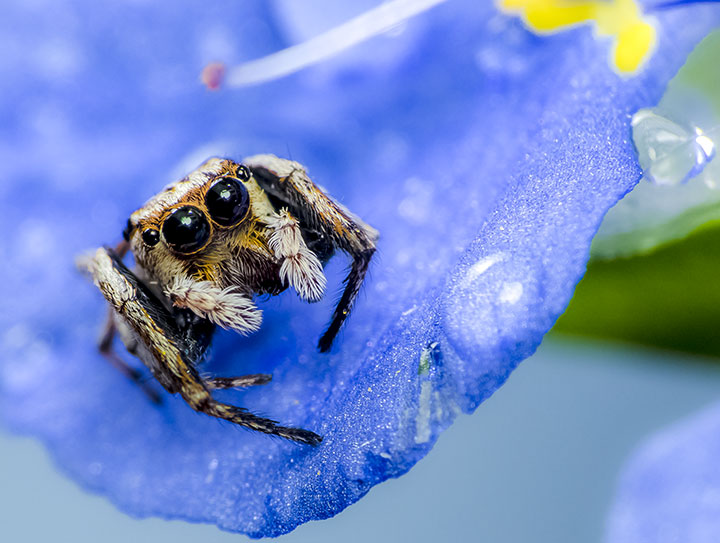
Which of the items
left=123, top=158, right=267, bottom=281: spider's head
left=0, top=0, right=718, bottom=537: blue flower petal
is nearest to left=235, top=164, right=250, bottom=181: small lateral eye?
left=123, top=158, right=267, bottom=281: spider's head

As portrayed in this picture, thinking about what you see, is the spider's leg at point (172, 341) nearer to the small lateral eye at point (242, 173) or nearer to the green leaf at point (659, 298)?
the small lateral eye at point (242, 173)

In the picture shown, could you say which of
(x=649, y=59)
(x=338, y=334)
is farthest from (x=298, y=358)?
(x=649, y=59)

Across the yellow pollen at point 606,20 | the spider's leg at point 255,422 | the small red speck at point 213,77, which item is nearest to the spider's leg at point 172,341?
the spider's leg at point 255,422

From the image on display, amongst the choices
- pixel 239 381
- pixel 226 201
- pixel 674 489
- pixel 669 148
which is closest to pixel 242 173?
pixel 226 201

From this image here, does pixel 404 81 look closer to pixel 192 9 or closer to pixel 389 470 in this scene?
pixel 192 9

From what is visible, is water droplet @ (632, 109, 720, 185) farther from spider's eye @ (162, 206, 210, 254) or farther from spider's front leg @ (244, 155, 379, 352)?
spider's eye @ (162, 206, 210, 254)

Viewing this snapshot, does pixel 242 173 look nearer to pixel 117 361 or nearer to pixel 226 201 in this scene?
pixel 226 201
